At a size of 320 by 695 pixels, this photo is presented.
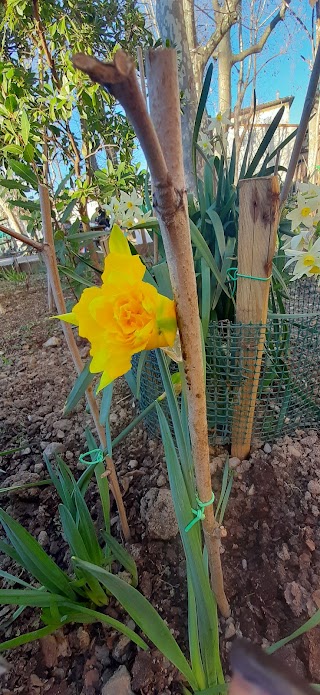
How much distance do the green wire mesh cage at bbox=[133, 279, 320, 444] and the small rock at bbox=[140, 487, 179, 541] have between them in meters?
0.22

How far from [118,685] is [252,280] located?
0.74 meters

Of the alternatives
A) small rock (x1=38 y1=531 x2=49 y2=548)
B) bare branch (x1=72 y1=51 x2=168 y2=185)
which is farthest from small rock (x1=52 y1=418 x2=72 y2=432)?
bare branch (x1=72 y1=51 x2=168 y2=185)

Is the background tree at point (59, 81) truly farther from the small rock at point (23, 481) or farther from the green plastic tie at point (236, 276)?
the small rock at point (23, 481)

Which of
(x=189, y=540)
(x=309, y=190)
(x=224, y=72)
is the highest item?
(x=224, y=72)

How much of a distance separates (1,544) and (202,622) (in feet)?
1.13

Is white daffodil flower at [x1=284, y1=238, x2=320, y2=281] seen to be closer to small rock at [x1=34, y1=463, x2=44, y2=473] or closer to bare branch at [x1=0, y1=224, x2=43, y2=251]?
bare branch at [x1=0, y1=224, x2=43, y2=251]

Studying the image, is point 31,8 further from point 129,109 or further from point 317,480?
point 317,480

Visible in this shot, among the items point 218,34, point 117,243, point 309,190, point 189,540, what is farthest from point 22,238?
point 218,34

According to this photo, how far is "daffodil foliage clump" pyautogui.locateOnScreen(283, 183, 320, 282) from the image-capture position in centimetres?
73

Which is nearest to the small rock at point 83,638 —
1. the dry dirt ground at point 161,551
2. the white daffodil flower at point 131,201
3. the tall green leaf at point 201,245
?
the dry dirt ground at point 161,551

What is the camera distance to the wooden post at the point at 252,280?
642 mm

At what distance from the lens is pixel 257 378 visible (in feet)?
2.81

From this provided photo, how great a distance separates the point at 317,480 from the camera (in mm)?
867

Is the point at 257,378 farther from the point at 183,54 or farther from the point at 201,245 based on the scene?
the point at 183,54
